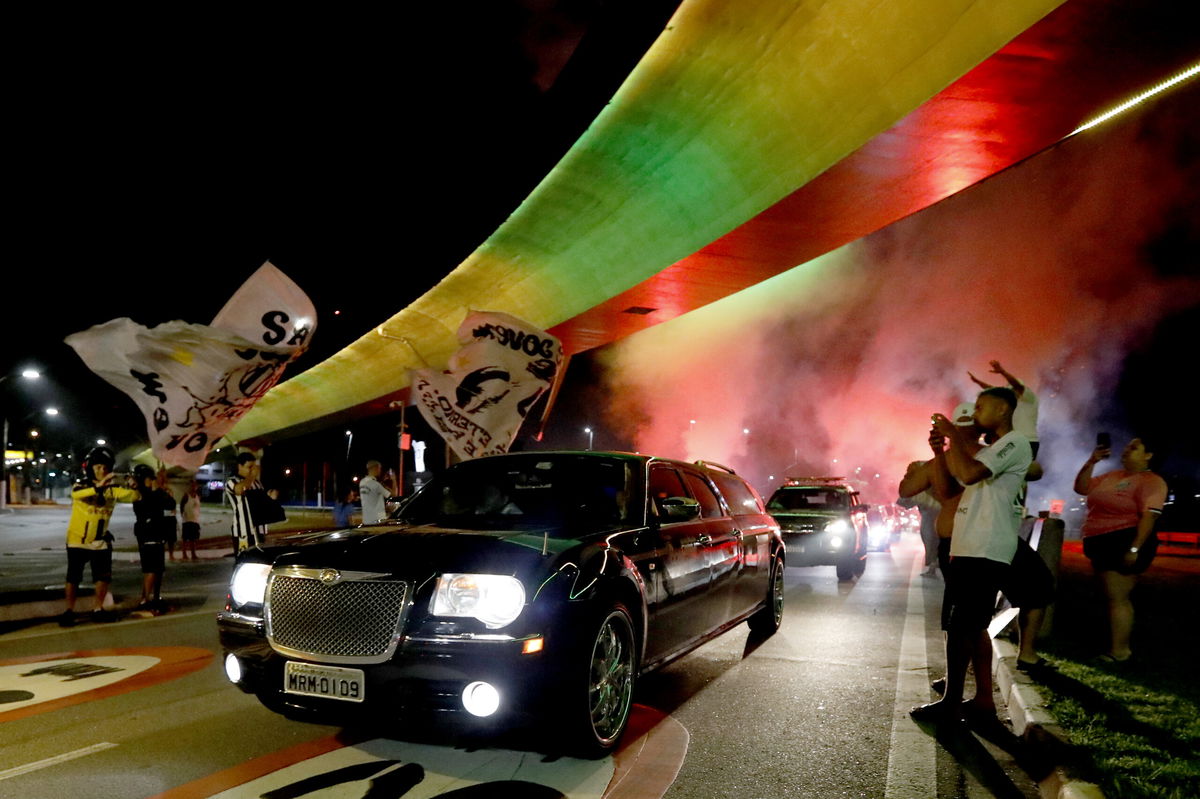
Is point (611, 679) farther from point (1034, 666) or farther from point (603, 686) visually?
point (1034, 666)

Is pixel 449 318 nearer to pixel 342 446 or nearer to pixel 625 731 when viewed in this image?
pixel 625 731

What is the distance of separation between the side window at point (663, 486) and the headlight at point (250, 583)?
95.6 inches

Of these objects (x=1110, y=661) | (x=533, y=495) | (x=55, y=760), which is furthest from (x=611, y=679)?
(x=1110, y=661)

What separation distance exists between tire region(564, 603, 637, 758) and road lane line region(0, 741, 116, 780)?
256 centimetres

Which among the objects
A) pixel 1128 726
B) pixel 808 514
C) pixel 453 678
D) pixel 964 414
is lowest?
pixel 1128 726

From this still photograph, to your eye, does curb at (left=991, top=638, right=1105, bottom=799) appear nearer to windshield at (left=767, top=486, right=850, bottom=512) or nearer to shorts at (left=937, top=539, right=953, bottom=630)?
shorts at (left=937, top=539, right=953, bottom=630)

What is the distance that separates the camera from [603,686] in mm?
4273

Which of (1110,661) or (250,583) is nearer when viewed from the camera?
(250,583)

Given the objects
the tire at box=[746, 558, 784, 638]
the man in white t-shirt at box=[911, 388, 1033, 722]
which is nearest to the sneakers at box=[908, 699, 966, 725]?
the man in white t-shirt at box=[911, 388, 1033, 722]

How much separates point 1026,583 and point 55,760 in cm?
545

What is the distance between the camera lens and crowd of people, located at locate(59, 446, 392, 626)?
875cm

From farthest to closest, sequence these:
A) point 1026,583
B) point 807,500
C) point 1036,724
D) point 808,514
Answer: point 807,500 < point 808,514 < point 1026,583 < point 1036,724

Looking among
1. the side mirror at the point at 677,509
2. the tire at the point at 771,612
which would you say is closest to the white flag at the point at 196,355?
the side mirror at the point at 677,509

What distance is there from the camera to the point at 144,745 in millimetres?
4426
